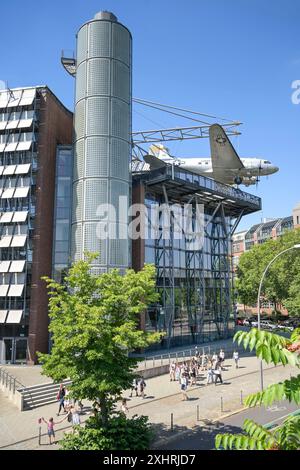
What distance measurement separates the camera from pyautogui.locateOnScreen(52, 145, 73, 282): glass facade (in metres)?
36.3

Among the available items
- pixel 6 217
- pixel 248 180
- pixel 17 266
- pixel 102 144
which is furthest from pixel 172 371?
pixel 248 180

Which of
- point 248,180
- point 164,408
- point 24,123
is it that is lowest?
point 164,408

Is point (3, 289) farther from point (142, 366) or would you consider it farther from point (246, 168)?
point (246, 168)

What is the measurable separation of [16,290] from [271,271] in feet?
118

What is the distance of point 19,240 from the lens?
3506 centimetres

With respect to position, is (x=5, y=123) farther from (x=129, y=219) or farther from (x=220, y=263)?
(x=220, y=263)

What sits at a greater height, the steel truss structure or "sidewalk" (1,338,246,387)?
the steel truss structure

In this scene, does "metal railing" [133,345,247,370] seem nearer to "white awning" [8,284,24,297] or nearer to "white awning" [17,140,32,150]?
"white awning" [8,284,24,297]

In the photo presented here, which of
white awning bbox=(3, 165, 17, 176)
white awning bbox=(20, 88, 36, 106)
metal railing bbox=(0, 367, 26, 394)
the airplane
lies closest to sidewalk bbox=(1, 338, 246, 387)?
metal railing bbox=(0, 367, 26, 394)

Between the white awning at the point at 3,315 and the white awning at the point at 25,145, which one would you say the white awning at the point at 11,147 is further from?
the white awning at the point at 3,315

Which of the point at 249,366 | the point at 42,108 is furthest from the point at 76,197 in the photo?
the point at 249,366

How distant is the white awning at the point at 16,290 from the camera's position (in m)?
34.2

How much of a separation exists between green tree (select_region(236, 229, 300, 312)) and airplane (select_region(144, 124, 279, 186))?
1128 centimetres

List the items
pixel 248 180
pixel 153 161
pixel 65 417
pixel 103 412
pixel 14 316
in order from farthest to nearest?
pixel 248 180 → pixel 153 161 → pixel 14 316 → pixel 65 417 → pixel 103 412
